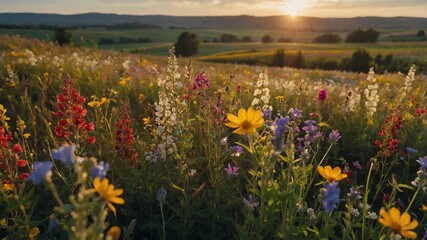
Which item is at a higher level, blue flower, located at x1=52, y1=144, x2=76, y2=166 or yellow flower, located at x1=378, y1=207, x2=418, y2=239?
blue flower, located at x1=52, y1=144, x2=76, y2=166

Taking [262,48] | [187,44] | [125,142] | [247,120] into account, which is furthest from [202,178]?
[262,48]

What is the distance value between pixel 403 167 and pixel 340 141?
0.73 metres

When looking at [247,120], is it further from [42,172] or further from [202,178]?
[202,178]

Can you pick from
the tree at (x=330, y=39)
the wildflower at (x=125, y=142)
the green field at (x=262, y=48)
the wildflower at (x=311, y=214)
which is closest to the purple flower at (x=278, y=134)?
the wildflower at (x=311, y=214)

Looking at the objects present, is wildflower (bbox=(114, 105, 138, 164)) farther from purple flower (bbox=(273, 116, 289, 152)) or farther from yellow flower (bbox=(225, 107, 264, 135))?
purple flower (bbox=(273, 116, 289, 152))

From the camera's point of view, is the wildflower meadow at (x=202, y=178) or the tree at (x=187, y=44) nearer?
the wildflower meadow at (x=202, y=178)

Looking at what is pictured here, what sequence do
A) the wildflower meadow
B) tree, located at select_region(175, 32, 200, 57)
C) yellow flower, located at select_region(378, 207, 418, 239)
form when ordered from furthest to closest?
tree, located at select_region(175, 32, 200, 57) → the wildflower meadow → yellow flower, located at select_region(378, 207, 418, 239)

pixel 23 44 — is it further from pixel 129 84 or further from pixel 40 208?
pixel 40 208

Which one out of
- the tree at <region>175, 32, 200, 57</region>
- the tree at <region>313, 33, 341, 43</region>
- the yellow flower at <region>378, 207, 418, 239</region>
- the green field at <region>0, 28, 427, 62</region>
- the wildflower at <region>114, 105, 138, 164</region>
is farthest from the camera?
the tree at <region>313, 33, 341, 43</region>

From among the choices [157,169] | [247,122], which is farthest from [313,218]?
[157,169]

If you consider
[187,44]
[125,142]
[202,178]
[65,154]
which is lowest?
[187,44]

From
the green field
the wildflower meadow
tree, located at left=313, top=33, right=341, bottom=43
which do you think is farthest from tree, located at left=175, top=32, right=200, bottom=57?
the wildflower meadow

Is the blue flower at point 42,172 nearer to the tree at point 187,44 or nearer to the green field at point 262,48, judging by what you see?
the green field at point 262,48

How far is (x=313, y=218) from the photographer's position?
2.50 meters
